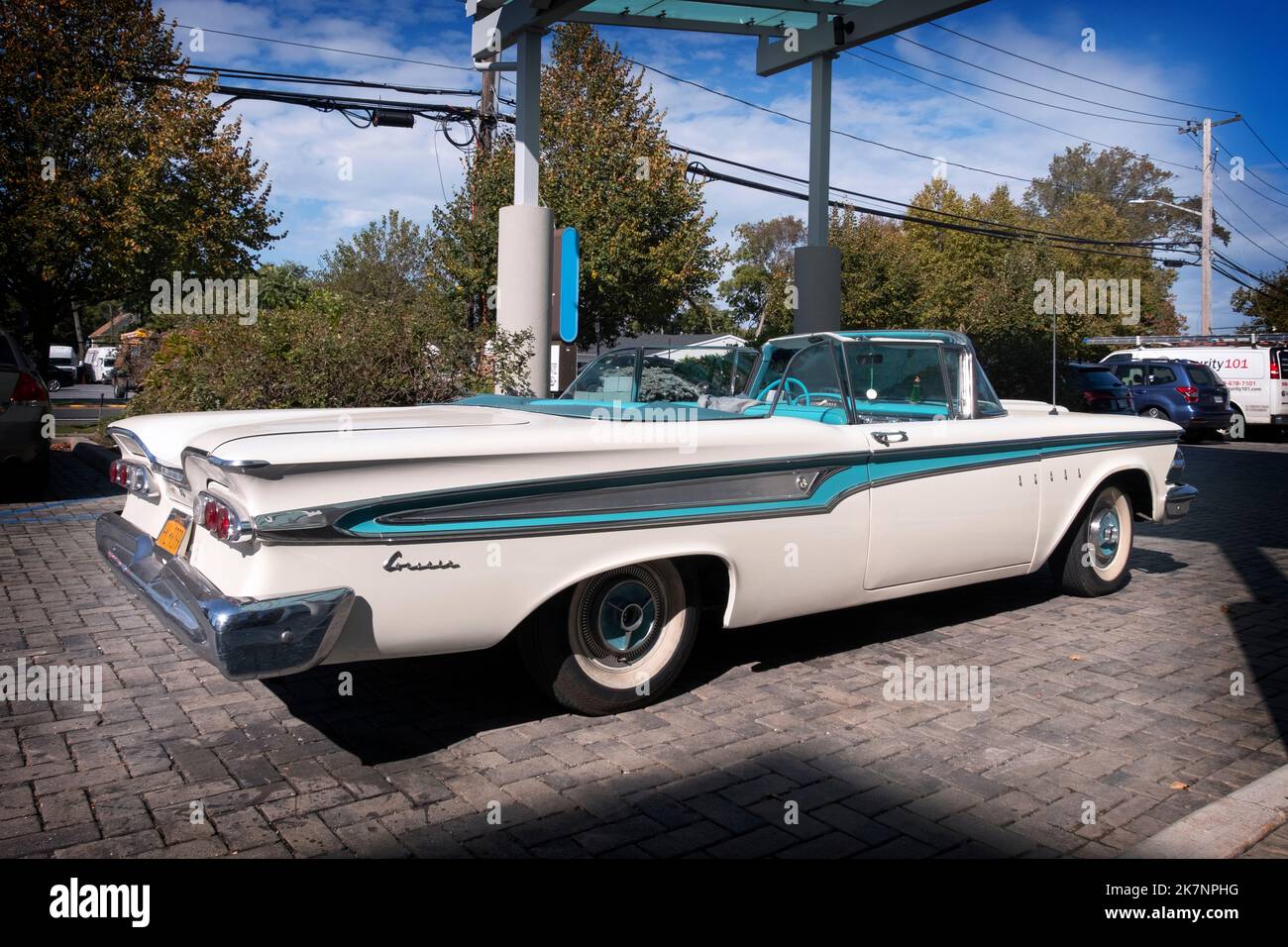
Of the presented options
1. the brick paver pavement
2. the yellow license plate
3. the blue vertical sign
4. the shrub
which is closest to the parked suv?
the blue vertical sign

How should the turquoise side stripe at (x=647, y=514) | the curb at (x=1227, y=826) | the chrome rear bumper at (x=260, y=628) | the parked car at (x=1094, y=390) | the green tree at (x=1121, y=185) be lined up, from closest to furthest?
the curb at (x=1227, y=826) < the chrome rear bumper at (x=260, y=628) < the turquoise side stripe at (x=647, y=514) < the parked car at (x=1094, y=390) < the green tree at (x=1121, y=185)

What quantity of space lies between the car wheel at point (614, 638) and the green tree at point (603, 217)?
16261 mm

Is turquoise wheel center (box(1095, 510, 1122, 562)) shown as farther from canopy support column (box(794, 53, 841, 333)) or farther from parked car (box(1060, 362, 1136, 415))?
parked car (box(1060, 362, 1136, 415))

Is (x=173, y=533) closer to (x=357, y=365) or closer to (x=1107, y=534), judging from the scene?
(x=1107, y=534)

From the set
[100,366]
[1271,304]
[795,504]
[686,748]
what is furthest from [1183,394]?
[100,366]

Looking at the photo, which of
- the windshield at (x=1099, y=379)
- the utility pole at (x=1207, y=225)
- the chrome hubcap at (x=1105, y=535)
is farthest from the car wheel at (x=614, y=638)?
the utility pole at (x=1207, y=225)

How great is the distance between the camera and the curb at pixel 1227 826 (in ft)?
9.77

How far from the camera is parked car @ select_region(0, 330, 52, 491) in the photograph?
8844mm

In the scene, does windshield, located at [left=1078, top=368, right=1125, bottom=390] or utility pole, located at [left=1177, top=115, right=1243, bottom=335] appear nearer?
windshield, located at [left=1078, top=368, right=1125, bottom=390]

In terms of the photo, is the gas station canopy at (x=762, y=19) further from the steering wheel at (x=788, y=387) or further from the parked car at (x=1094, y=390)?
the parked car at (x=1094, y=390)

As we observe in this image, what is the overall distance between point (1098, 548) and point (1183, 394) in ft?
55.9

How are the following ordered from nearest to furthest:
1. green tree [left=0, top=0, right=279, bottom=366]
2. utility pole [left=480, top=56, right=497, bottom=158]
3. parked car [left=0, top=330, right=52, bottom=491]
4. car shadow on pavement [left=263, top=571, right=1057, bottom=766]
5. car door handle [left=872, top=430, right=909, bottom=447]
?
1. car shadow on pavement [left=263, top=571, right=1057, bottom=766]
2. car door handle [left=872, top=430, right=909, bottom=447]
3. parked car [left=0, top=330, right=52, bottom=491]
4. green tree [left=0, top=0, right=279, bottom=366]
5. utility pole [left=480, top=56, right=497, bottom=158]

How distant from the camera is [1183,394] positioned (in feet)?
68.4
